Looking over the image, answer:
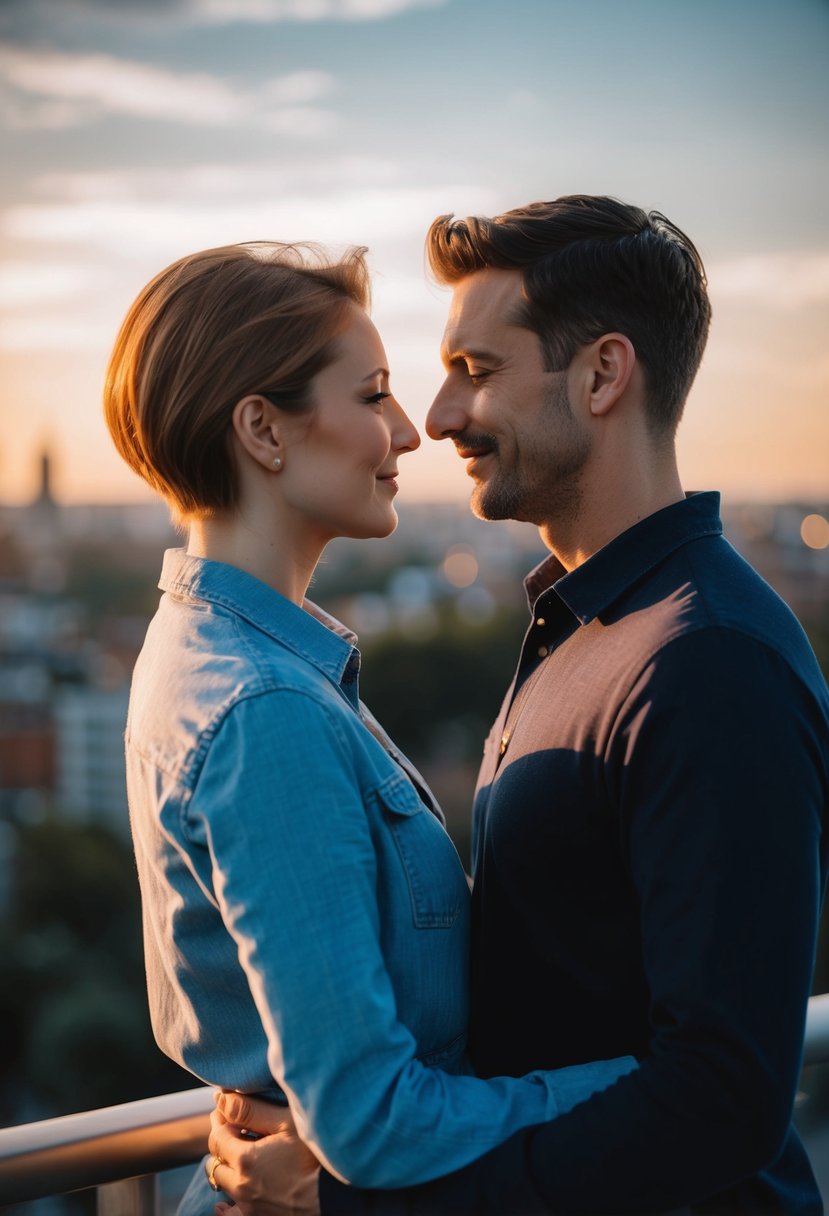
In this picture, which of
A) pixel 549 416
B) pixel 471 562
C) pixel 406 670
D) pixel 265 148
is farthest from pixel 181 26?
pixel 549 416

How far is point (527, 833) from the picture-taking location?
1352mm

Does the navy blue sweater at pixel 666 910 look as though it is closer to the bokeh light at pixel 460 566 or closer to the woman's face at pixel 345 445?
the woman's face at pixel 345 445

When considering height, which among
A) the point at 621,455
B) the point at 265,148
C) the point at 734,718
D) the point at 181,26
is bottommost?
the point at 734,718

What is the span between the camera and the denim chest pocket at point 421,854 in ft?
4.17

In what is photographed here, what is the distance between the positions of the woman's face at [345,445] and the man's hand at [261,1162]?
0.64 meters

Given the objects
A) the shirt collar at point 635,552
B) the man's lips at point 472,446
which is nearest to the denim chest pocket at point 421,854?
the shirt collar at point 635,552

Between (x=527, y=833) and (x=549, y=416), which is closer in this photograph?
(x=527, y=833)

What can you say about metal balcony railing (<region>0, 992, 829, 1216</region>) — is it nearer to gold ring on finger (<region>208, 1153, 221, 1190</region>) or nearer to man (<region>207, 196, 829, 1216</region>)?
gold ring on finger (<region>208, 1153, 221, 1190</region>)

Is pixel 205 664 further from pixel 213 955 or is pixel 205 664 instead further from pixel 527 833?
pixel 527 833

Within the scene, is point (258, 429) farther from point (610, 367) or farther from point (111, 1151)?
point (111, 1151)

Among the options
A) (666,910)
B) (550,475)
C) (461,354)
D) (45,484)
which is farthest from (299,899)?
(45,484)

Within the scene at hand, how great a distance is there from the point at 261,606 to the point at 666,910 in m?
0.52

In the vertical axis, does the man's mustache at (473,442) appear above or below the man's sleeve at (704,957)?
above

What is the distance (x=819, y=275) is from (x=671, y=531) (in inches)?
1666
